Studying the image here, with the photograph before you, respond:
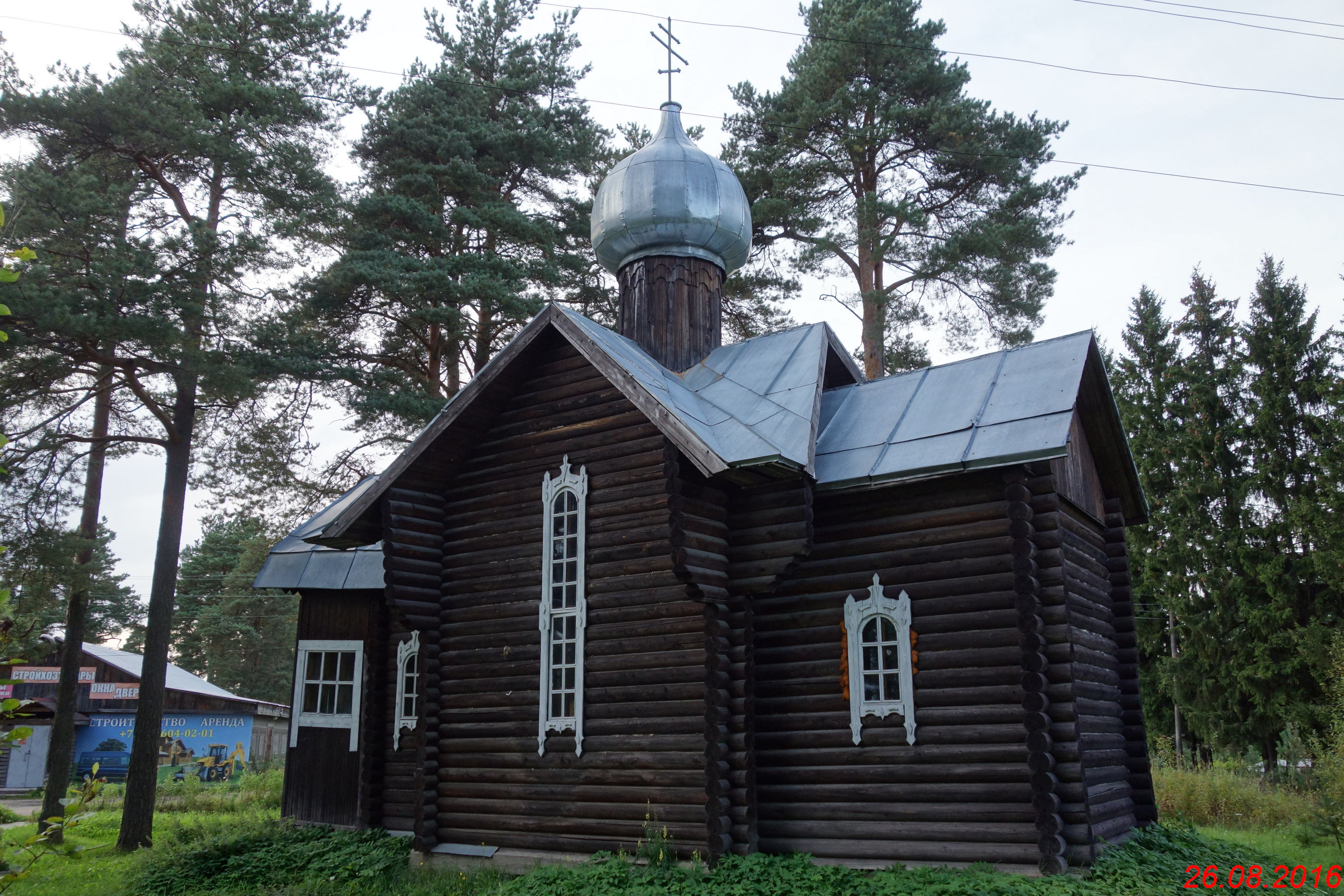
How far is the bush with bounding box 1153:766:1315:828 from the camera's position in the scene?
561 inches

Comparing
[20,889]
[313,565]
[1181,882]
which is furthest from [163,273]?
[1181,882]

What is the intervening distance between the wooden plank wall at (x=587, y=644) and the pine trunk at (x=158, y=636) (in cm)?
632

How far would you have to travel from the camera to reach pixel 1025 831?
26.7 ft

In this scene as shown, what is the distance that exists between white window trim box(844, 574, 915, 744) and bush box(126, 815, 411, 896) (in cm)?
539

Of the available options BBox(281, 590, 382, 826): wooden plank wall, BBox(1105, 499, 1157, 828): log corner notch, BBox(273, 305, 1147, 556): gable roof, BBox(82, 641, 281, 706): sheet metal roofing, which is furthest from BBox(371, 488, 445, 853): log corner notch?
BBox(82, 641, 281, 706): sheet metal roofing

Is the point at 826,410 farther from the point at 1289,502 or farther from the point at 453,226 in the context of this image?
the point at 1289,502

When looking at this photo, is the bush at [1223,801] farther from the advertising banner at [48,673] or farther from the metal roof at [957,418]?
the advertising banner at [48,673]

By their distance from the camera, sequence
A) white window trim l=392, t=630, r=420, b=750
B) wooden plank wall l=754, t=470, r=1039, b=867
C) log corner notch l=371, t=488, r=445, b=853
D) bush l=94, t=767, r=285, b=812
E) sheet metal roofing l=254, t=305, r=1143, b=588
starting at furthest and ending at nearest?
bush l=94, t=767, r=285, b=812
white window trim l=392, t=630, r=420, b=750
log corner notch l=371, t=488, r=445, b=853
sheet metal roofing l=254, t=305, r=1143, b=588
wooden plank wall l=754, t=470, r=1039, b=867

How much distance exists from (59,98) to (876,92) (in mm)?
13628

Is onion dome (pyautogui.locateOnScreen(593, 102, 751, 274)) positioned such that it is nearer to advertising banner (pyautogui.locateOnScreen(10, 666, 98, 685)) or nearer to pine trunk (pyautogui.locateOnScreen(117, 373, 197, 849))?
pine trunk (pyautogui.locateOnScreen(117, 373, 197, 849))

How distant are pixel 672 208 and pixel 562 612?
5.56 metres

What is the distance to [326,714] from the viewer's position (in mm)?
14164

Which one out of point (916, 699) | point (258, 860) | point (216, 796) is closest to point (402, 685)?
point (258, 860)

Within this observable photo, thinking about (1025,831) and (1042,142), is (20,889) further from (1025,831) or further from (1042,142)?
(1042,142)
